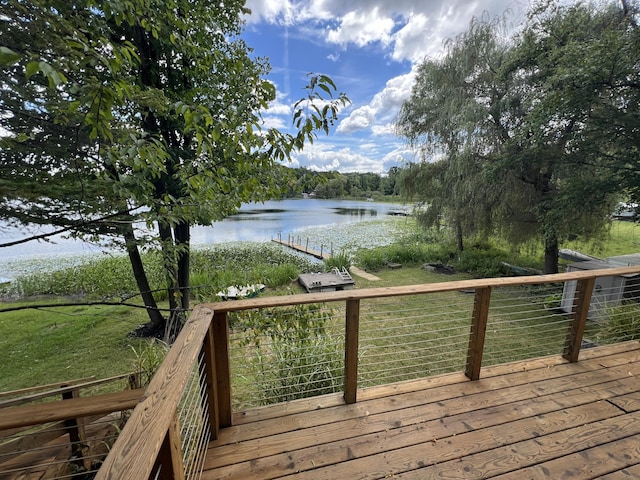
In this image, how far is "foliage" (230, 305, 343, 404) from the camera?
8.20ft

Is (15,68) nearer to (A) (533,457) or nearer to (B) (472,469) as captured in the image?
(B) (472,469)

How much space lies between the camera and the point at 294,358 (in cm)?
268

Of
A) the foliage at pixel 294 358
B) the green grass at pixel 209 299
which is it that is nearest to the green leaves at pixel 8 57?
the green grass at pixel 209 299

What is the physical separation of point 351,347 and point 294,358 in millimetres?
895

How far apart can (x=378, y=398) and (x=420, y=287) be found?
860 millimetres

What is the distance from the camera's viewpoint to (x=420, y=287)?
6.92 ft

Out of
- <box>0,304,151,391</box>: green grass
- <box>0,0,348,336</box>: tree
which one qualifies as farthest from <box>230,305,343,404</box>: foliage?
<box>0,304,151,391</box>: green grass

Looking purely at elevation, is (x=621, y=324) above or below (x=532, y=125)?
below

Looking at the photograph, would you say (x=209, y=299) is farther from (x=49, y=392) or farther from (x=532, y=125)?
(x=532, y=125)

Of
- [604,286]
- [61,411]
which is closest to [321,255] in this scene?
[604,286]

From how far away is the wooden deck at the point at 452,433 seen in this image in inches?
61.2

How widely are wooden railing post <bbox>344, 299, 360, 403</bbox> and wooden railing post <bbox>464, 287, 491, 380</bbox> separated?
3.23ft

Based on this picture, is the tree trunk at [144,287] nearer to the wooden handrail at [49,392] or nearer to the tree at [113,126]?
the tree at [113,126]

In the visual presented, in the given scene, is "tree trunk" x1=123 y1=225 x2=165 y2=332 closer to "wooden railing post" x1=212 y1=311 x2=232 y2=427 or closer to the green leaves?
"wooden railing post" x1=212 y1=311 x2=232 y2=427
